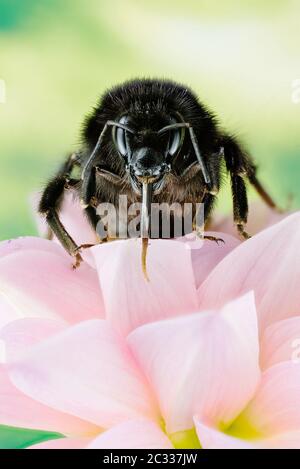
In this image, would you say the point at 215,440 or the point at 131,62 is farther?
the point at 131,62

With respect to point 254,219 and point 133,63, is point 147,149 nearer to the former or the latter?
point 254,219

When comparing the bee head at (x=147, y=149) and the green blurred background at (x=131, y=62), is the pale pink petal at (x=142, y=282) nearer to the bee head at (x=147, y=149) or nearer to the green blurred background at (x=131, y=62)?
the bee head at (x=147, y=149)

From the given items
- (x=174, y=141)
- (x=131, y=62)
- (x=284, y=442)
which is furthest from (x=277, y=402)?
(x=131, y=62)

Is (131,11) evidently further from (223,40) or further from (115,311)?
(115,311)

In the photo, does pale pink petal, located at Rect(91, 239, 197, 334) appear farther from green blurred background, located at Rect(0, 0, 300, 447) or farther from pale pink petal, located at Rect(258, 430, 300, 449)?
green blurred background, located at Rect(0, 0, 300, 447)

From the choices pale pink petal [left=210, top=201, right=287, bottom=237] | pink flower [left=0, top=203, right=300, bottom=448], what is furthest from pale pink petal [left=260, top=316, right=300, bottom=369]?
pale pink petal [left=210, top=201, right=287, bottom=237]

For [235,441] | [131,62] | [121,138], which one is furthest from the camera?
[131,62]

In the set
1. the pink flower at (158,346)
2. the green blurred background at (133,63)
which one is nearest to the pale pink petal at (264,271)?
the pink flower at (158,346)
